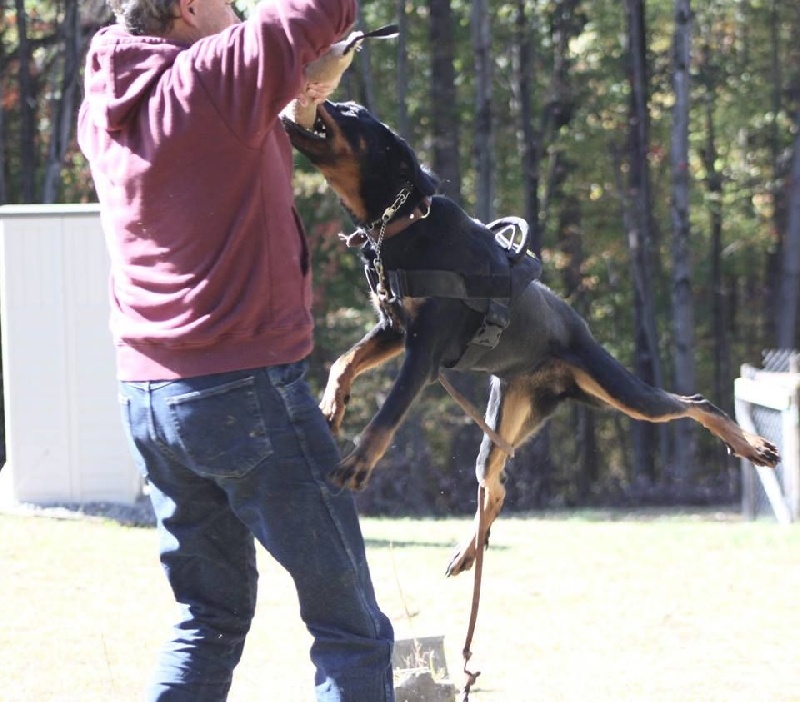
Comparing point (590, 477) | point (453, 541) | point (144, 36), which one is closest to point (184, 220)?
point (144, 36)

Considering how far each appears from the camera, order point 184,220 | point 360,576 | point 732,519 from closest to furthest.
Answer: point 184,220
point 360,576
point 732,519

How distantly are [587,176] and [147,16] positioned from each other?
21.2 meters

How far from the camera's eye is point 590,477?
2325 cm

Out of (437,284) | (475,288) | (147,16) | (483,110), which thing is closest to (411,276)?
(437,284)

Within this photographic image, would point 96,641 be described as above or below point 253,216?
below

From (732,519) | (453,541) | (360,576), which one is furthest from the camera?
(732,519)

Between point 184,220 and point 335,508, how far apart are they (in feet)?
2.28

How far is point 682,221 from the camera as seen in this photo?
65.2ft

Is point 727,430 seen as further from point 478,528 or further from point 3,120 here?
point 3,120

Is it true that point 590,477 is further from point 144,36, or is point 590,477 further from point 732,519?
point 144,36

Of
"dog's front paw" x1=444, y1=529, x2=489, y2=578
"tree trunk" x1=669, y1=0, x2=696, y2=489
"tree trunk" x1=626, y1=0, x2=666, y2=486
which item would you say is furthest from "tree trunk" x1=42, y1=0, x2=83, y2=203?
"dog's front paw" x1=444, y1=529, x2=489, y2=578

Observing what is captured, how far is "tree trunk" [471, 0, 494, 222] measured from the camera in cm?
1781

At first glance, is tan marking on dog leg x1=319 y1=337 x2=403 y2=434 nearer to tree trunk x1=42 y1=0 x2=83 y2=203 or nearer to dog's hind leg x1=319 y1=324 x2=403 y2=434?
dog's hind leg x1=319 y1=324 x2=403 y2=434

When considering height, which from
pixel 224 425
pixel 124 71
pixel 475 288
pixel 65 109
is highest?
pixel 65 109
